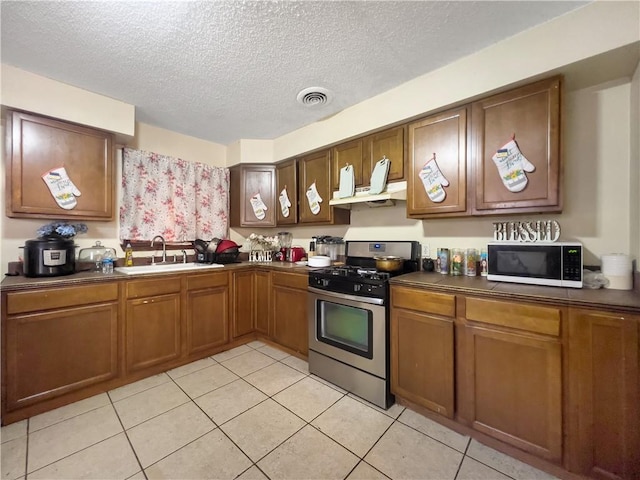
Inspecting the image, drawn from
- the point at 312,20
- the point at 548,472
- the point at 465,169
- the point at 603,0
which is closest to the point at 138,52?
the point at 312,20

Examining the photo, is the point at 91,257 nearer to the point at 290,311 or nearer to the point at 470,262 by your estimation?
the point at 290,311

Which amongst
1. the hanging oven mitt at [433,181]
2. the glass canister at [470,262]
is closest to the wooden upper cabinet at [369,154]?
the hanging oven mitt at [433,181]

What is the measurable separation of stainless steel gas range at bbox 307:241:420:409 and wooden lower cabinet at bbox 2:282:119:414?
5.31 ft

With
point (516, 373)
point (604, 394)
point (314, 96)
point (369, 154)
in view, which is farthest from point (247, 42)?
point (604, 394)

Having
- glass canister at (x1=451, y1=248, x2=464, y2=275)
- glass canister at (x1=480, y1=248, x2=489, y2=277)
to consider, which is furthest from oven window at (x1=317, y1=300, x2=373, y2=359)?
glass canister at (x1=480, y1=248, x2=489, y2=277)

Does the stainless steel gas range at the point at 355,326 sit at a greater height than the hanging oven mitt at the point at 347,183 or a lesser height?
lesser

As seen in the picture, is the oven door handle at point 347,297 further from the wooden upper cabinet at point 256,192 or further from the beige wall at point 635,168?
the beige wall at point 635,168

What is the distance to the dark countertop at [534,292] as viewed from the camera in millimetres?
1187

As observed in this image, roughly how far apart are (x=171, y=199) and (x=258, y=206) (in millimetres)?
962

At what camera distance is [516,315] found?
1377 millimetres

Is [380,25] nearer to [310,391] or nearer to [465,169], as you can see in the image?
[465,169]

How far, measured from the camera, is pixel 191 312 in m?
2.47

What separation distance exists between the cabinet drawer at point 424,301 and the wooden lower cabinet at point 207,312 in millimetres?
1769

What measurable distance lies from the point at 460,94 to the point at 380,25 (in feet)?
2.35
